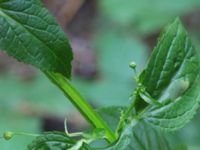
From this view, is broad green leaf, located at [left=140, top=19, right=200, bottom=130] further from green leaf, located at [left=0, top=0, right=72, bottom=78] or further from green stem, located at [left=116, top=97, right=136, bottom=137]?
green leaf, located at [left=0, top=0, right=72, bottom=78]

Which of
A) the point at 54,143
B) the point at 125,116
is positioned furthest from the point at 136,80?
the point at 54,143

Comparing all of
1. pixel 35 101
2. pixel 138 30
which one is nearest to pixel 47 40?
pixel 35 101

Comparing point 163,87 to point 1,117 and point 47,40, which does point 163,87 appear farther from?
point 1,117

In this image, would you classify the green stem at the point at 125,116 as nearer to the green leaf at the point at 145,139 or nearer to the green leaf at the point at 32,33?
the green leaf at the point at 145,139

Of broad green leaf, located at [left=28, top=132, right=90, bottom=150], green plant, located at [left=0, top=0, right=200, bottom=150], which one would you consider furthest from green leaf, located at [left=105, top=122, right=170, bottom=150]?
broad green leaf, located at [left=28, top=132, right=90, bottom=150]

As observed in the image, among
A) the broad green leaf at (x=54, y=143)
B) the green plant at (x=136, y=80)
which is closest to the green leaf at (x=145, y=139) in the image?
the green plant at (x=136, y=80)

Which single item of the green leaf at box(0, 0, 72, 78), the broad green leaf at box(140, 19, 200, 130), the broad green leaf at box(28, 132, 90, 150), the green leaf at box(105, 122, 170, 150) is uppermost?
the green leaf at box(0, 0, 72, 78)

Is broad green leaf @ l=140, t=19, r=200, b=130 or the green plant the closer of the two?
the green plant
